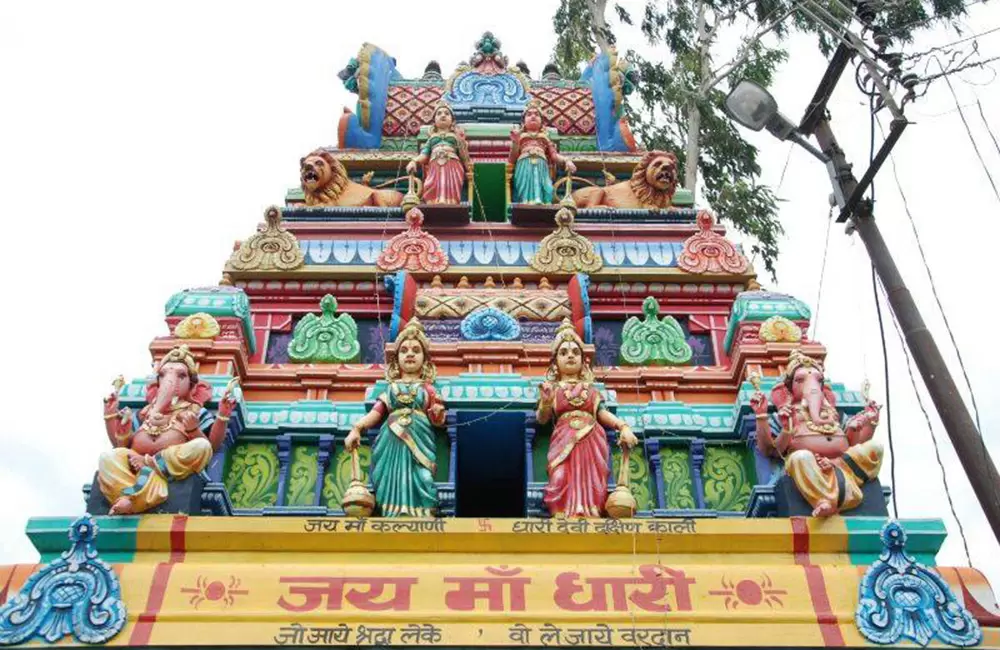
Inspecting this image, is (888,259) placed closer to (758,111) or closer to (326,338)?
(758,111)

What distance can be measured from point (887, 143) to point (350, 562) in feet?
15.4

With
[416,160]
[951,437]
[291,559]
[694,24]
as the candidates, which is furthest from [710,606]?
[694,24]

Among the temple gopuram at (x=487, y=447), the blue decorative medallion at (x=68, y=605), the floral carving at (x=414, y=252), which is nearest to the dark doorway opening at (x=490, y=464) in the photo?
the temple gopuram at (x=487, y=447)

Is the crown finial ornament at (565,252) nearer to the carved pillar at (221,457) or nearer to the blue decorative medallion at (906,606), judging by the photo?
the carved pillar at (221,457)

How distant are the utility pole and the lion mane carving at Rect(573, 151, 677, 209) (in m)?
3.12

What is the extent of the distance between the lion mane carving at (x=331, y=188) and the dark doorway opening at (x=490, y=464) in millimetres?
3682

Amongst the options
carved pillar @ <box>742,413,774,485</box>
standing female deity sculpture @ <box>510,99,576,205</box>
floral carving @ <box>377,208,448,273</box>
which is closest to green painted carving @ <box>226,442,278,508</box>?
floral carving @ <box>377,208,448,273</box>

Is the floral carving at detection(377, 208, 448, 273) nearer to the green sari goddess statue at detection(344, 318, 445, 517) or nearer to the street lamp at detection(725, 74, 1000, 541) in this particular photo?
the green sari goddess statue at detection(344, 318, 445, 517)

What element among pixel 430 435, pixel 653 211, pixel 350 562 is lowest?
pixel 350 562

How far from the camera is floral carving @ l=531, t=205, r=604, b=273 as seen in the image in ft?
32.2

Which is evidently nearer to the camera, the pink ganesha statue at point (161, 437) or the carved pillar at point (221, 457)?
the pink ganesha statue at point (161, 437)

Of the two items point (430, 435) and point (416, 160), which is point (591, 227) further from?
point (430, 435)

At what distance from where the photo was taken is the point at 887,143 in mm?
7285

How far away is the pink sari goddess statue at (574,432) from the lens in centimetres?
706
